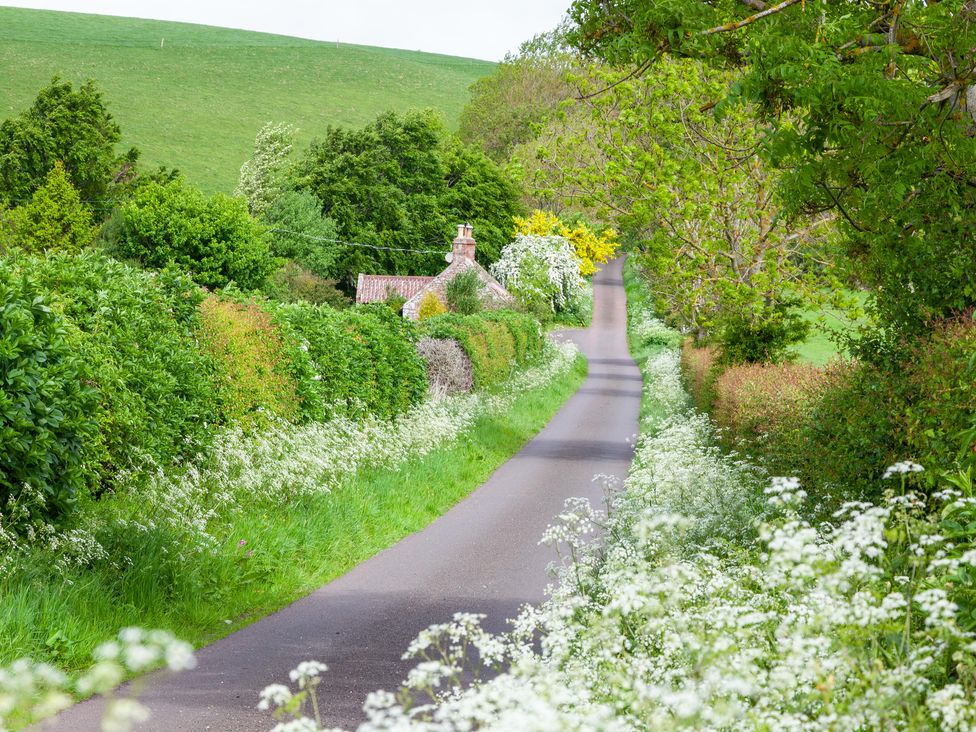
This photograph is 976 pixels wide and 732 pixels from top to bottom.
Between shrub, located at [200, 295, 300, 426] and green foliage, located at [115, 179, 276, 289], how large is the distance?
45.0 metres

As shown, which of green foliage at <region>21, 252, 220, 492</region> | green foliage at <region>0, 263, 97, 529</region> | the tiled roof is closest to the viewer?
green foliage at <region>0, 263, 97, 529</region>

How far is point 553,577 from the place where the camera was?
445 inches

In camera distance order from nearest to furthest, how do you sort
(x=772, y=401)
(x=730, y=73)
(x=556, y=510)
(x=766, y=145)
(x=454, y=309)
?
(x=766, y=145) < (x=772, y=401) < (x=556, y=510) < (x=730, y=73) < (x=454, y=309)

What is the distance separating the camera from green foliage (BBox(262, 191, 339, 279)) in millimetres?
74375

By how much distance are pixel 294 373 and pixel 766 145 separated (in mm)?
9490

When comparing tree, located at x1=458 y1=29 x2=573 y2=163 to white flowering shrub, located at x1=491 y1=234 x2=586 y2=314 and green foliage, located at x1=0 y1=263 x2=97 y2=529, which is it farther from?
green foliage, located at x1=0 y1=263 x2=97 y2=529

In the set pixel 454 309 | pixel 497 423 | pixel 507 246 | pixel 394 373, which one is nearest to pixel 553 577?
pixel 394 373

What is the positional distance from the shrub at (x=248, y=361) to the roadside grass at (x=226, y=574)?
1.77 metres

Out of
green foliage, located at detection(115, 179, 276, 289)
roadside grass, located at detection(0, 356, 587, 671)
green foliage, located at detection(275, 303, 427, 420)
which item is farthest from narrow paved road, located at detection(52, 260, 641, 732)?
green foliage, located at detection(115, 179, 276, 289)

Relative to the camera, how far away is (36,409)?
28.6ft

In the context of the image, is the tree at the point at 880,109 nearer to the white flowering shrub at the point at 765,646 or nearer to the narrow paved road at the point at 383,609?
the white flowering shrub at the point at 765,646

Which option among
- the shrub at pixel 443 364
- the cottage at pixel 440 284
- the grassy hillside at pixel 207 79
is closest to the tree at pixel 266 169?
the grassy hillside at pixel 207 79

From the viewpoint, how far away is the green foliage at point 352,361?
1719cm

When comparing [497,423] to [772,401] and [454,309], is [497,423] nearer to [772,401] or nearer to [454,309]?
[772,401]
